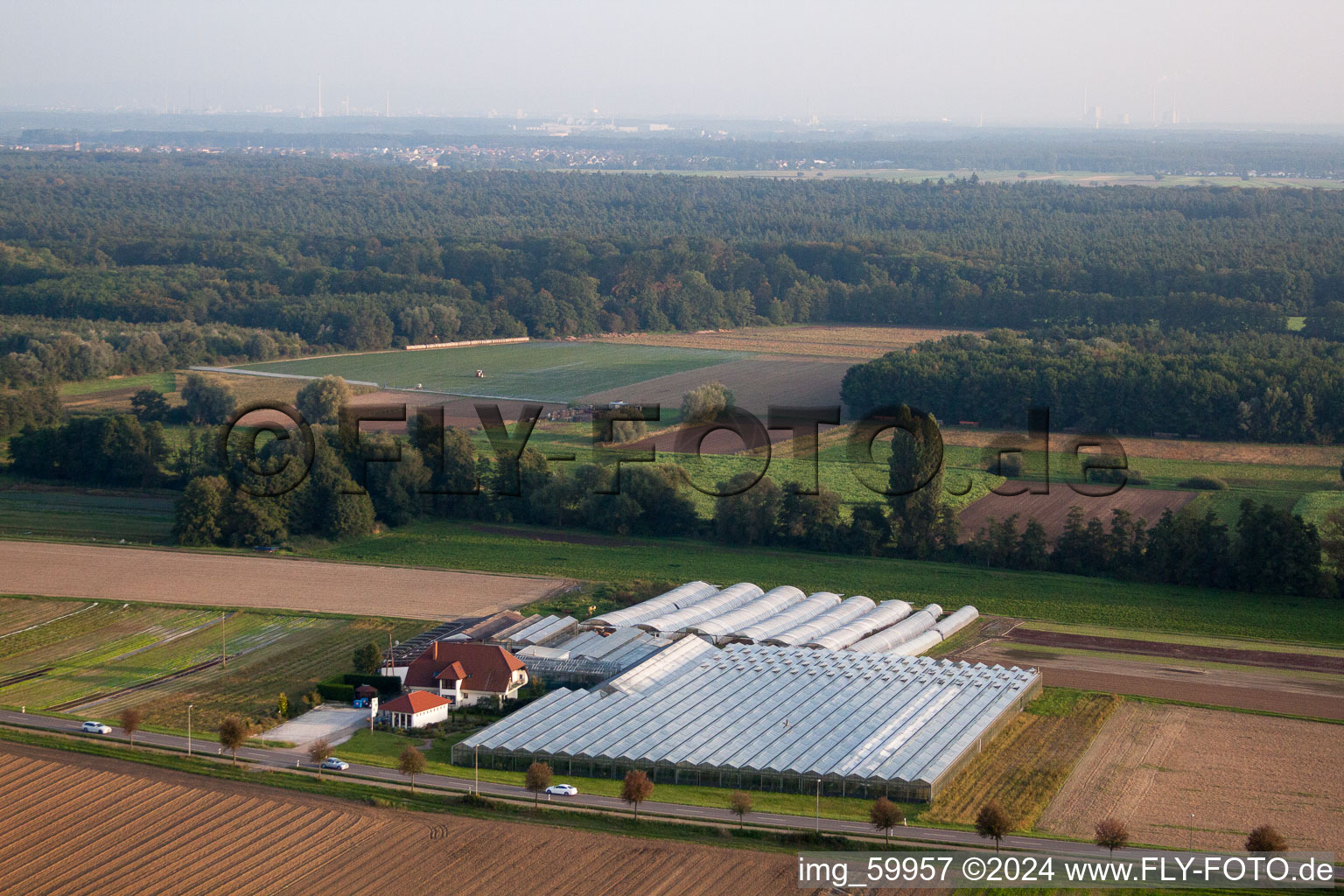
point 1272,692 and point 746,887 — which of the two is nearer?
point 746,887

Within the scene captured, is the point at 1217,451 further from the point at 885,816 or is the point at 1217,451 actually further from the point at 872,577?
the point at 885,816

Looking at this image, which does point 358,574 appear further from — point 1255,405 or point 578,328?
point 578,328

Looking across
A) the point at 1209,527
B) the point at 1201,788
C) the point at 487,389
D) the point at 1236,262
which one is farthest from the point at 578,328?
the point at 1201,788

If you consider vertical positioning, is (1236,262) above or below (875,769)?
above

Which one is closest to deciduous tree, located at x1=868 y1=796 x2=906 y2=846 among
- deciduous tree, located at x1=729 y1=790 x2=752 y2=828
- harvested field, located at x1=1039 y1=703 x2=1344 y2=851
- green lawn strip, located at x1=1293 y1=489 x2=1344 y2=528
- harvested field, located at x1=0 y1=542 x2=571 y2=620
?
deciduous tree, located at x1=729 y1=790 x2=752 y2=828

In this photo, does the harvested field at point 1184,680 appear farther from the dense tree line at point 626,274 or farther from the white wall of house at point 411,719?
the dense tree line at point 626,274

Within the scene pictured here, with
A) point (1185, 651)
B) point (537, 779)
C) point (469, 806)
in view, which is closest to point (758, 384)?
point (1185, 651)

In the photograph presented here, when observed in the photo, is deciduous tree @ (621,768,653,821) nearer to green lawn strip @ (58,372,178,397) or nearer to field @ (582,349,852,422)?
field @ (582,349,852,422)
